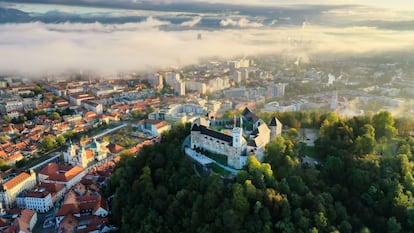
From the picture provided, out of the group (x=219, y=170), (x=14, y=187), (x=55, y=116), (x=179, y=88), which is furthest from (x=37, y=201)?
(x=179, y=88)

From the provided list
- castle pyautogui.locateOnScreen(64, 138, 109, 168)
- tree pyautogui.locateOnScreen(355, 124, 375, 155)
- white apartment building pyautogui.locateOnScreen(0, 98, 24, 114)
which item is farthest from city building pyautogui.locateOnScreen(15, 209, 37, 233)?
white apartment building pyautogui.locateOnScreen(0, 98, 24, 114)

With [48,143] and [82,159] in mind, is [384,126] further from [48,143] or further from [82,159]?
[48,143]

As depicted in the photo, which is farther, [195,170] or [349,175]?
[195,170]

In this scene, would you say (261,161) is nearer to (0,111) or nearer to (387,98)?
(387,98)

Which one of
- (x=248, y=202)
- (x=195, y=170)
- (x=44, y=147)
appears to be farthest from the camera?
(x=44, y=147)

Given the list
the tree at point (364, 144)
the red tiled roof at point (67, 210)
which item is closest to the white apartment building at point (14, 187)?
the red tiled roof at point (67, 210)

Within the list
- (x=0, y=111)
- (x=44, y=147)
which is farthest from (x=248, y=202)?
(x=0, y=111)

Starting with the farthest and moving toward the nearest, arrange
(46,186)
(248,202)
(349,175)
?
1. (46,186)
2. (349,175)
3. (248,202)
